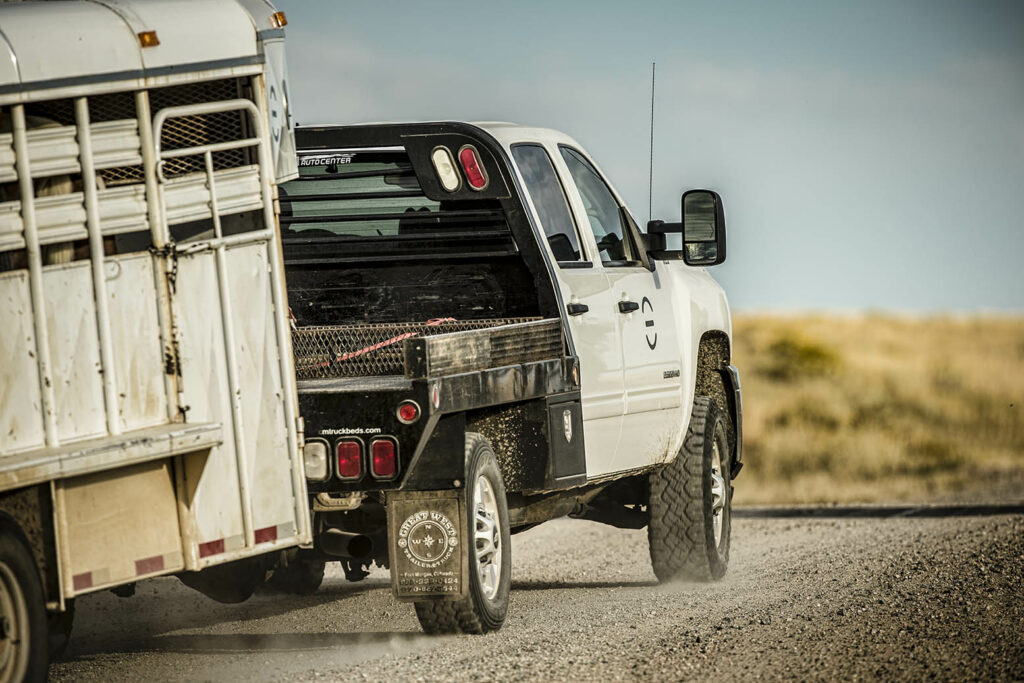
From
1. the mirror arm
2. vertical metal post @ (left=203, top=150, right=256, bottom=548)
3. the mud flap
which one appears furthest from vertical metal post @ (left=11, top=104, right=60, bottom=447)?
the mirror arm

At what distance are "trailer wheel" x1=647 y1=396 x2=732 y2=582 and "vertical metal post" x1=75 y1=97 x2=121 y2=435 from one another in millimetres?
4568

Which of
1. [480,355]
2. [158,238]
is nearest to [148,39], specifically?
[158,238]

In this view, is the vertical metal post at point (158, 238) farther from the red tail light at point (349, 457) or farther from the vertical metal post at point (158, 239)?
the red tail light at point (349, 457)

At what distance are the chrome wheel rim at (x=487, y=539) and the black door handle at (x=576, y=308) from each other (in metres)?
1.16

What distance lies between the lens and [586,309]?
A: 344 inches

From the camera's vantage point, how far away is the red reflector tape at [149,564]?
6378 millimetres

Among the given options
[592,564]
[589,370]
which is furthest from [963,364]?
[589,370]

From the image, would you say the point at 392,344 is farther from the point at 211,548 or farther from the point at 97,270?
the point at 97,270

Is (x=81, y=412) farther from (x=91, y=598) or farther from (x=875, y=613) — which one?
(x=91, y=598)

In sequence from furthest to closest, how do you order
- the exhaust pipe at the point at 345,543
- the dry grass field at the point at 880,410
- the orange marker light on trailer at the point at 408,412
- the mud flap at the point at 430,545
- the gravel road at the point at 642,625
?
the dry grass field at the point at 880,410 < the exhaust pipe at the point at 345,543 < the mud flap at the point at 430,545 < the orange marker light on trailer at the point at 408,412 < the gravel road at the point at 642,625

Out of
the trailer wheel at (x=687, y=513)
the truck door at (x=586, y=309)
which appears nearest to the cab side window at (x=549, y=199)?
the truck door at (x=586, y=309)

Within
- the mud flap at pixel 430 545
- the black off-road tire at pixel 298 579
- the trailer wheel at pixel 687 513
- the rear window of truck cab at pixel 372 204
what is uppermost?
the rear window of truck cab at pixel 372 204

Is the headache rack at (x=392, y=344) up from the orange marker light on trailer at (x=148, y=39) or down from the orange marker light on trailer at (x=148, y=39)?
down

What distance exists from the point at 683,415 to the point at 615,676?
3433 millimetres
